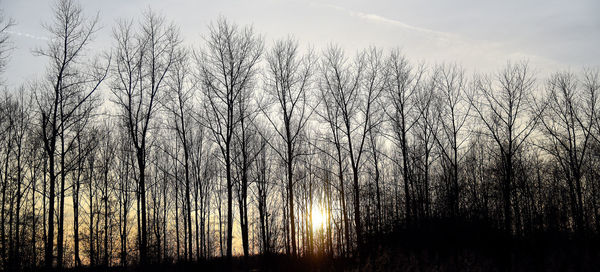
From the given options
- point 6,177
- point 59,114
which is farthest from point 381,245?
point 6,177

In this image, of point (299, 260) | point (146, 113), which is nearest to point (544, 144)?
point (299, 260)

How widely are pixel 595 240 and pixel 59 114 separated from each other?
1975cm

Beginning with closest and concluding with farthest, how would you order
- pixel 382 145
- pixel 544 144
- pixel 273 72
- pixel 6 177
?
pixel 273 72 → pixel 6 177 → pixel 544 144 → pixel 382 145

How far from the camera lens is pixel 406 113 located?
76.3 feet

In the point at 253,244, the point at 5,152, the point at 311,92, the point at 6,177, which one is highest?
the point at 311,92

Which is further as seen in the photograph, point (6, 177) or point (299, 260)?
point (6, 177)

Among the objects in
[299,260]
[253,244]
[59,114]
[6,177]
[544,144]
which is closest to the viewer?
[59,114]

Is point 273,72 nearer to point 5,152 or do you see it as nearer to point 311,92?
A: point 311,92

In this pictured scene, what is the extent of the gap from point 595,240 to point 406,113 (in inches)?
491

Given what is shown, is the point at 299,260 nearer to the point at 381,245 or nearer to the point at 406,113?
the point at 381,245

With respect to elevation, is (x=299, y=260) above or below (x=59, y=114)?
below

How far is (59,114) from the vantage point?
50.6 feet

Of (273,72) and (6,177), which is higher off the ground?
(273,72)

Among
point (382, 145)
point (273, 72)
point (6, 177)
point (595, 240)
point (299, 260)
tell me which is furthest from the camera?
point (382, 145)
